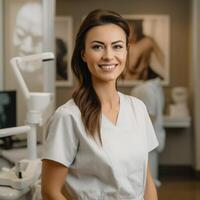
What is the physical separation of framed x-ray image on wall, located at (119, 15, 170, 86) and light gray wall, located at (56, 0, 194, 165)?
3.4 inches

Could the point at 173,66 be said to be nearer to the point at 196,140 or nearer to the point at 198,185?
the point at 196,140

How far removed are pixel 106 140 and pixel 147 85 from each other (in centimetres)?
345

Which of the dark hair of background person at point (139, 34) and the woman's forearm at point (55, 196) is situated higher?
the dark hair of background person at point (139, 34)

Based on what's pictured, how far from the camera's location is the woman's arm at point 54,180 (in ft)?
3.44

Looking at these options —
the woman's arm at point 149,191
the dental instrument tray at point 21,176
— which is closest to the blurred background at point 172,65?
the dental instrument tray at point 21,176

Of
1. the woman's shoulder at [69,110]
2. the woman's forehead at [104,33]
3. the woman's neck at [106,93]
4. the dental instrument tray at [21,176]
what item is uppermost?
the woman's forehead at [104,33]

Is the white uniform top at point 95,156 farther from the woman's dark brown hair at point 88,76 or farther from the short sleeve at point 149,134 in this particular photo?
the short sleeve at point 149,134

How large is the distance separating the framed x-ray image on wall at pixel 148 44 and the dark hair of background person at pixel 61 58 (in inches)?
33.0

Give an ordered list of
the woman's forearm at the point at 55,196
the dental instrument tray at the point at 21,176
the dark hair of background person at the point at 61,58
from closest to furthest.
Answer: the woman's forearm at the point at 55,196, the dental instrument tray at the point at 21,176, the dark hair of background person at the point at 61,58

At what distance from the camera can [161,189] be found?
14.9ft

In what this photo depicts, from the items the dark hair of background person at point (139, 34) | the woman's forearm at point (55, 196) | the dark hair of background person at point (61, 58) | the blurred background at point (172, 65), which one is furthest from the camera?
the dark hair of background person at point (61, 58)

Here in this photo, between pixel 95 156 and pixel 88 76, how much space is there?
232 millimetres

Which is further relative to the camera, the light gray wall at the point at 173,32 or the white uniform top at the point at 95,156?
the light gray wall at the point at 173,32

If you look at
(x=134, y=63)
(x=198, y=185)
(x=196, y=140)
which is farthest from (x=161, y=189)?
(x=134, y=63)
